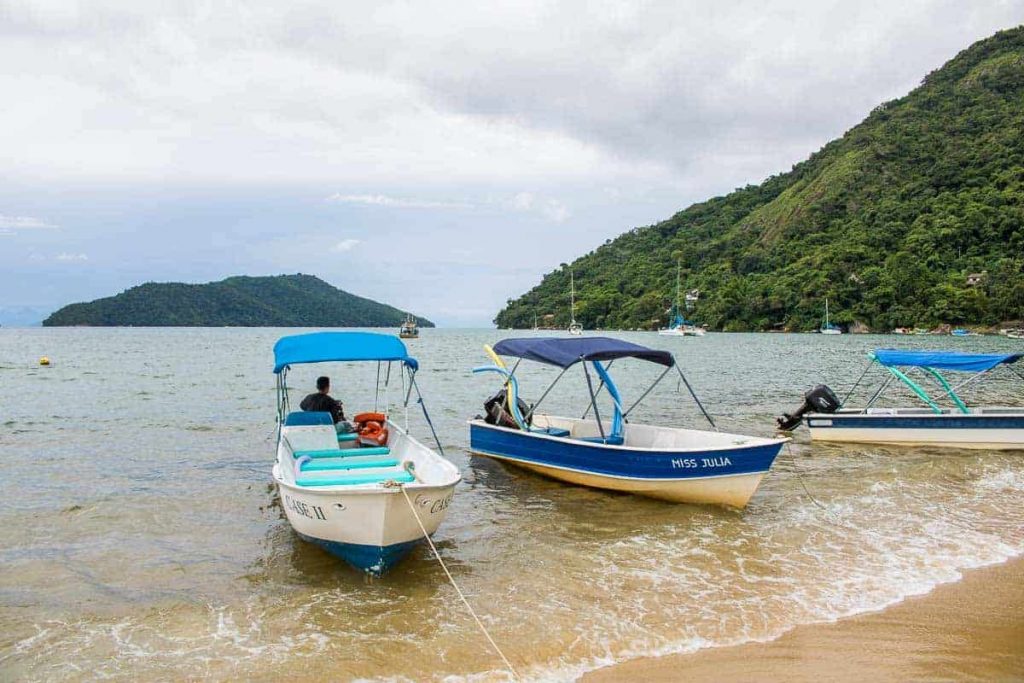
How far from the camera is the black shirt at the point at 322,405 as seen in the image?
12.2m

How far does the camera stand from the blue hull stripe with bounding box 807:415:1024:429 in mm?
16156

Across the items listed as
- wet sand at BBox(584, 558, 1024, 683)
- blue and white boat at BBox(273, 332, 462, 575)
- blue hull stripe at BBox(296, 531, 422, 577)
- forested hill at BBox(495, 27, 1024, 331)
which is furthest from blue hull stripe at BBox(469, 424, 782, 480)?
forested hill at BBox(495, 27, 1024, 331)

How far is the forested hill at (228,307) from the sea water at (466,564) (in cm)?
16737

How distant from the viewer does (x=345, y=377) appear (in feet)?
145

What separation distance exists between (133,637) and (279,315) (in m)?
183

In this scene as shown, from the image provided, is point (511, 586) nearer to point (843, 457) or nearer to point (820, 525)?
point (820, 525)

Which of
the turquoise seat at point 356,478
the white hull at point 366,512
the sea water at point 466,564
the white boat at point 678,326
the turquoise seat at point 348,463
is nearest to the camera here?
the sea water at point 466,564

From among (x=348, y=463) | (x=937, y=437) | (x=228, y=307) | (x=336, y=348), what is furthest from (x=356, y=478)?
(x=228, y=307)

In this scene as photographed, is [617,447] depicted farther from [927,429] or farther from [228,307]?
[228,307]

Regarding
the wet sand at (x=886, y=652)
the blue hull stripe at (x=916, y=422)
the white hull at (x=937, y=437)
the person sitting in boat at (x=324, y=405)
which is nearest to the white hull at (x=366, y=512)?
the wet sand at (x=886, y=652)

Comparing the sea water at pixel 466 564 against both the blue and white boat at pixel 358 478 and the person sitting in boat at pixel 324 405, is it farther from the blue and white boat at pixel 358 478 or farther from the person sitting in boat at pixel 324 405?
the person sitting in boat at pixel 324 405

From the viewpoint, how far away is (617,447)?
11320 mm

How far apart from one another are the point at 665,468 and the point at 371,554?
5.03 metres

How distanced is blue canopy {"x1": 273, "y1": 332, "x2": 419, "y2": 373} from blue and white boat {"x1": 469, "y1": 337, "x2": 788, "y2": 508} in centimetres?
286
